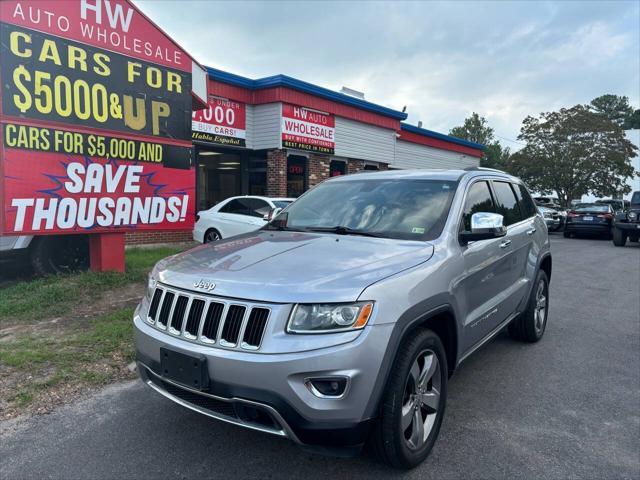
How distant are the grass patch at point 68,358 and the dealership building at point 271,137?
6863 mm

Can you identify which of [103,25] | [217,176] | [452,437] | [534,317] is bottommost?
[452,437]

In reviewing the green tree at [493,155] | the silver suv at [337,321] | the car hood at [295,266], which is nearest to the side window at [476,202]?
the silver suv at [337,321]

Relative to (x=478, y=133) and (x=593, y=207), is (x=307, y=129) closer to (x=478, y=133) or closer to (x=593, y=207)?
(x=593, y=207)

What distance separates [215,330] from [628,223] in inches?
683

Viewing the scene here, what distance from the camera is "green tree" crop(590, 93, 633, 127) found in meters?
73.9

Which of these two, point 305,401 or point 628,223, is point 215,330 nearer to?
point 305,401

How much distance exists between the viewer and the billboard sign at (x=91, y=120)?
20.5 feet

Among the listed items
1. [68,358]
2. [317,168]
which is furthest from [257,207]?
[68,358]

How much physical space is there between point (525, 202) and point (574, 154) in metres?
24.4

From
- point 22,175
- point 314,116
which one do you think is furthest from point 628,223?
point 22,175

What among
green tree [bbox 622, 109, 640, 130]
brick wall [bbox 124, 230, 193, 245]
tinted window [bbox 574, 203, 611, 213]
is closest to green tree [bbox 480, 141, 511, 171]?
green tree [bbox 622, 109, 640, 130]

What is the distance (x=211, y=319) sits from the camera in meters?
2.58

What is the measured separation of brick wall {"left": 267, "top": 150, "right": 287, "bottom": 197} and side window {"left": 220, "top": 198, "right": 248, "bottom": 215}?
3.39 metres

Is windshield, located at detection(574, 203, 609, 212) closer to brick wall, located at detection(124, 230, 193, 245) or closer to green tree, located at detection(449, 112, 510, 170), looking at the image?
brick wall, located at detection(124, 230, 193, 245)
